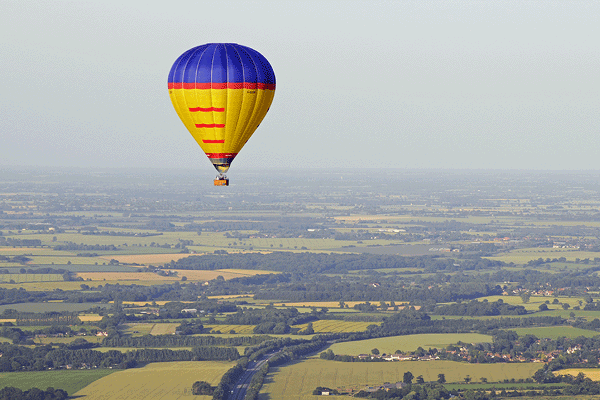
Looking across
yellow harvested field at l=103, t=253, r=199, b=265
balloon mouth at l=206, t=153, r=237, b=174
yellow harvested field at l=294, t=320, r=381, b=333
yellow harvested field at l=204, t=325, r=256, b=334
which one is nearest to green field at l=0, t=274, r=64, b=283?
yellow harvested field at l=103, t=253, r=199, b=265

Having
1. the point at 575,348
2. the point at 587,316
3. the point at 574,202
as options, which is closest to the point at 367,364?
the point at 575,348

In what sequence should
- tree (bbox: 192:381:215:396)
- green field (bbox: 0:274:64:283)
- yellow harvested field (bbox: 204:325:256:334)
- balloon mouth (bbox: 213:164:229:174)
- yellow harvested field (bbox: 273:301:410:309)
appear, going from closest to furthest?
balloon mouth (bbox: 213:164:229:174), tree (bbox: 192:381:215:396), yellow harvested field (bbox: 204:325:256:334), yellow harvested field (bbox: 273:301:410:309), green field (bbox: 0:274:64:283)

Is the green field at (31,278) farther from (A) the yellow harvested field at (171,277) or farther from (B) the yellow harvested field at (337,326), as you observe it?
(B) the yellow harvested field at (337,326)

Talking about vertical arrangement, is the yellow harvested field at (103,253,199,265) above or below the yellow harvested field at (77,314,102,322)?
above

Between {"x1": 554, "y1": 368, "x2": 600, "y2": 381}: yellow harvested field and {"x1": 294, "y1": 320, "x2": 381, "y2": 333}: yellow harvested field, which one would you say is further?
{"x1": 294, "y1": 320, "x2": 381, "y2": 333}: yellow harvested field

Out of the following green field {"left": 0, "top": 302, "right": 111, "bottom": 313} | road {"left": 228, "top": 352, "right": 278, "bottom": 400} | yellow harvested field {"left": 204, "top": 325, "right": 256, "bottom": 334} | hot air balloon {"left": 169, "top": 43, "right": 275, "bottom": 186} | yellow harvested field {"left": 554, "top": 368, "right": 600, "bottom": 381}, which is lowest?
green field {"left": 0, "top": 302, "right": 111, "bottom": 313}

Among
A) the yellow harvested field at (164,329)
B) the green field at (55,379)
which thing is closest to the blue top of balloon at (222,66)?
the green field at (55,379)

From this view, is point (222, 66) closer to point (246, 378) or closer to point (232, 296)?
point (246, 378)

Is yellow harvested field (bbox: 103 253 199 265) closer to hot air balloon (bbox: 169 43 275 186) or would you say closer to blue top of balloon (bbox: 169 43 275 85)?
hot air balloon (bbox: 169 43 275 186)
